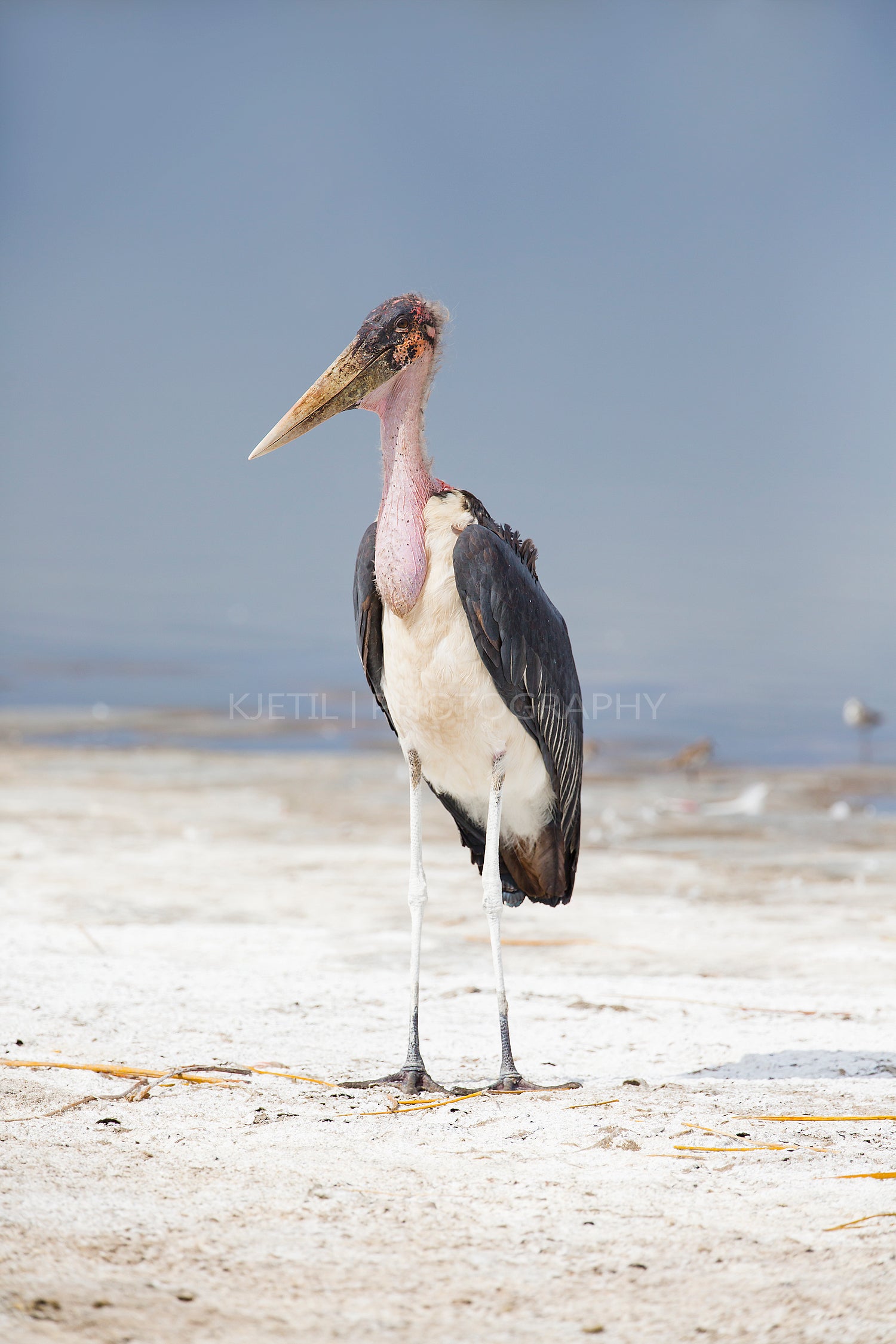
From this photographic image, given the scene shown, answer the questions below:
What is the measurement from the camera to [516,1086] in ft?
13.1

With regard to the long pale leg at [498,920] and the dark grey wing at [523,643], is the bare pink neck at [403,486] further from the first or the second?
the long pale leg at [498,920]

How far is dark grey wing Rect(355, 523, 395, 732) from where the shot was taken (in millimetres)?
4289

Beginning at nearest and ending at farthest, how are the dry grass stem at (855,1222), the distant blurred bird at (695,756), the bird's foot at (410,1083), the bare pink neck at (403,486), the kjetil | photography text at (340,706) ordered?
the dry grass stem at (855,1222) → the bird's foot at (410,1083) → the bare pink neck at (403,486) → the distant blurred bird at (695,756) → the kjetil | photography text at (340,706)

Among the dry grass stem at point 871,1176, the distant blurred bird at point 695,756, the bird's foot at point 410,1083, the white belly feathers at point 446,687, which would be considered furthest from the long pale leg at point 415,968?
the distant blurred bird at point 695,756

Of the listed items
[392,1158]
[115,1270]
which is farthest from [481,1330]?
[392,1158]

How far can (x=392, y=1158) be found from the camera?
3.36 meters

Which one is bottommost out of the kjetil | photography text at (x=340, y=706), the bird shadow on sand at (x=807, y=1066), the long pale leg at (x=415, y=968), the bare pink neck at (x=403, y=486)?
the bird shadow on sand at (x=807, y=1066)

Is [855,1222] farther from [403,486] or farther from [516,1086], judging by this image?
[403,486]

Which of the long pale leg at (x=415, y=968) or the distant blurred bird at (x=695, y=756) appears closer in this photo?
the long pale leg at (x=415, y=968)

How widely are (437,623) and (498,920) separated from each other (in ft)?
3.45

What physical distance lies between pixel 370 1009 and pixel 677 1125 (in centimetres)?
171

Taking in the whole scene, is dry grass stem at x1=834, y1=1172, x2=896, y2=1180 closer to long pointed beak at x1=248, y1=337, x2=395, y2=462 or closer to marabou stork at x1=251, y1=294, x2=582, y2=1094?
marabou stork at x1=251, y1=294, x2=582, y2=1094

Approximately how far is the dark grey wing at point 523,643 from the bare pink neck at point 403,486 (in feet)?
0.50

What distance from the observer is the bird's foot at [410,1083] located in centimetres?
397
